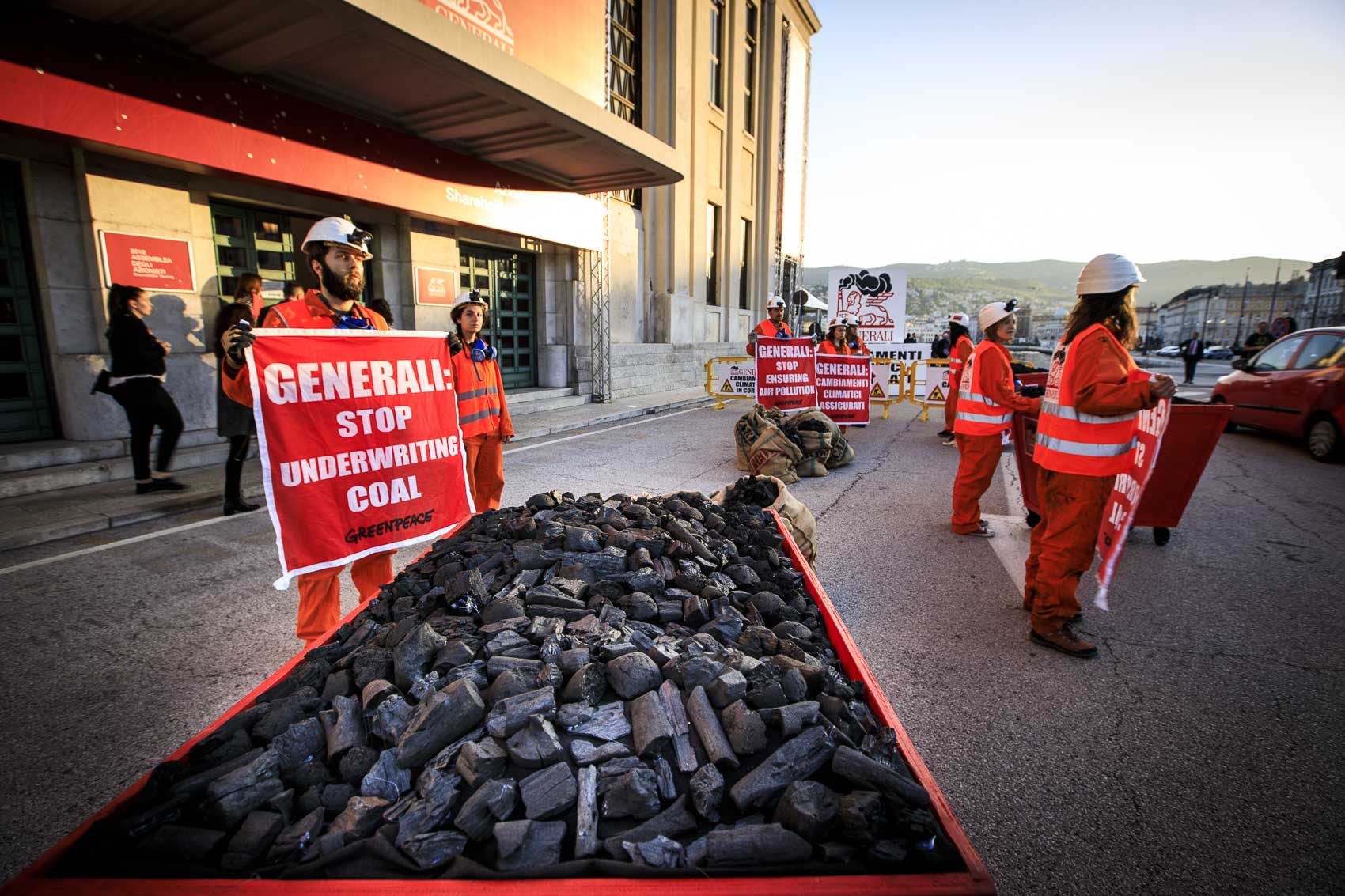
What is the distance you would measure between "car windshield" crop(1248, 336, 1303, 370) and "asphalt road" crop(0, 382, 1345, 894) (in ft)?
17.1

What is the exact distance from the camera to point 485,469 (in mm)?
4922

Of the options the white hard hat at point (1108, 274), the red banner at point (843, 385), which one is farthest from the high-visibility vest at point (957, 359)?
Result: the white hard hat at point (1108, 274)

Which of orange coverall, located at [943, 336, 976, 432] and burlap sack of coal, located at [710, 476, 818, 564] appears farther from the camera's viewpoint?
→ orange coverall, located at [943, 336, 976, 432]

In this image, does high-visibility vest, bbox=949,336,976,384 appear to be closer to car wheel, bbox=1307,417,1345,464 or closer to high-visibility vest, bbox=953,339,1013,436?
high-visibility vest, bbox=953,339,1013,436

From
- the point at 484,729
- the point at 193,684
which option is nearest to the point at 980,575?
the point at 484,729

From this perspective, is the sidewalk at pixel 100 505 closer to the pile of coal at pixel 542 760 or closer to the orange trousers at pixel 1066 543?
the pile of coal at pixel 542 760

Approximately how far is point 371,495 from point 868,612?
2904 mm

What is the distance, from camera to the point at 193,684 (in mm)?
2939

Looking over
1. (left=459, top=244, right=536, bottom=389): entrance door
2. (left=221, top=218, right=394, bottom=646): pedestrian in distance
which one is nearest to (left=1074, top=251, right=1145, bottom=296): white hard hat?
(left=221, top=218, right=394, bottom=646): pedestrian in distance

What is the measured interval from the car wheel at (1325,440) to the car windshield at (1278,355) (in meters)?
1.23

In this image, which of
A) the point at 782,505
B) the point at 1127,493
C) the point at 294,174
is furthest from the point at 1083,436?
the point at 294,174

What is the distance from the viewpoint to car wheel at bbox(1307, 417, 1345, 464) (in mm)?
8164

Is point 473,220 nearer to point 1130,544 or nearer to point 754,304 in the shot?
point 1130,544

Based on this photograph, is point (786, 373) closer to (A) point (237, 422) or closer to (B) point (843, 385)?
(B) point (843, 385)
